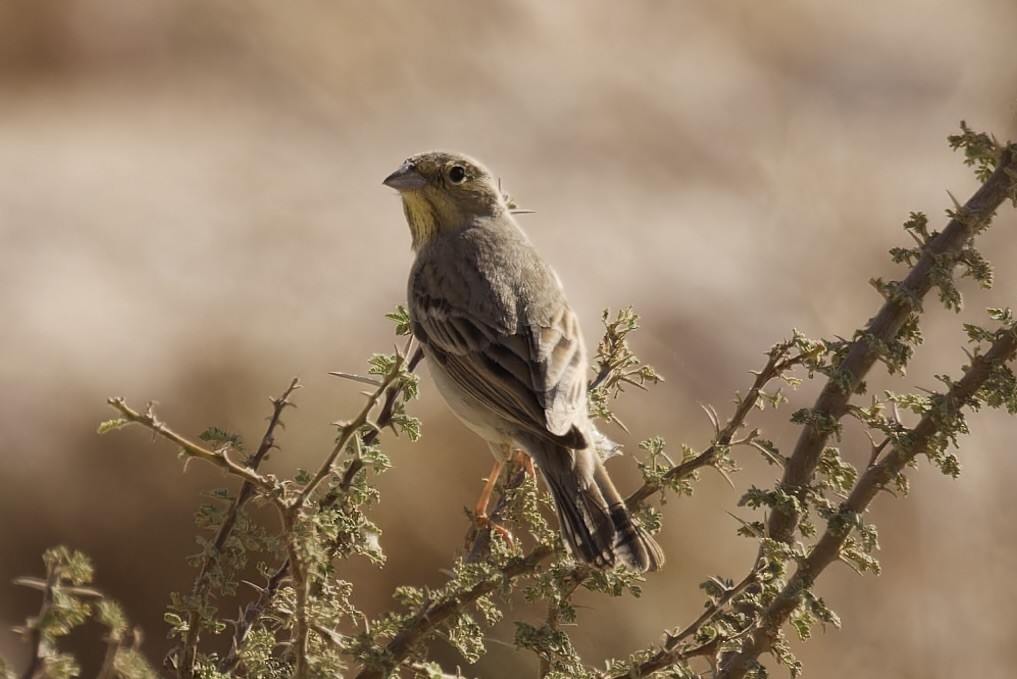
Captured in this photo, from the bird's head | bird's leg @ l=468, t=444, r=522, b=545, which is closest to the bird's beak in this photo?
the bird's head

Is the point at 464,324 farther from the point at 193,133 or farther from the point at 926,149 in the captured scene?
the point at 926,149

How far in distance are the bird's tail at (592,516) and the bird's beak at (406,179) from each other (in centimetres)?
157

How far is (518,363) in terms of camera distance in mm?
3715

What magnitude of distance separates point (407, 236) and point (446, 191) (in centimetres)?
293

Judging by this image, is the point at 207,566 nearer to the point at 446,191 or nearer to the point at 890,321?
the point at 890,321

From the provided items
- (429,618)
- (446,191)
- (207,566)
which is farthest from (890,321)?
(446,191)

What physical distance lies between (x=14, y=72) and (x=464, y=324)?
5.12 meters

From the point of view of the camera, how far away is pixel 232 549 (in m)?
2.43

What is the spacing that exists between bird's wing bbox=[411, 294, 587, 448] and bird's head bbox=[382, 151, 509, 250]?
49 cm

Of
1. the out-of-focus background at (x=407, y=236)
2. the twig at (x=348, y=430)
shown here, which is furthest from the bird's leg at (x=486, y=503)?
the out-of-focus background at (x=407, y=236)

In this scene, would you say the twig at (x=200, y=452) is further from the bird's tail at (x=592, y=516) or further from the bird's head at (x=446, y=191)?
the bird's head at (x=446, y=191)

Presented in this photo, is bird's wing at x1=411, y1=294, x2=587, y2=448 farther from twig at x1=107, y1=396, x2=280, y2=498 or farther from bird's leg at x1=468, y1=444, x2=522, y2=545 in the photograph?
twig at x1=107, y1=396, x2=280, y2=498

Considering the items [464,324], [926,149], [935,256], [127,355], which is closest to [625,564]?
[935,256]

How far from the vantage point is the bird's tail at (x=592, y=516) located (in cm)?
275
